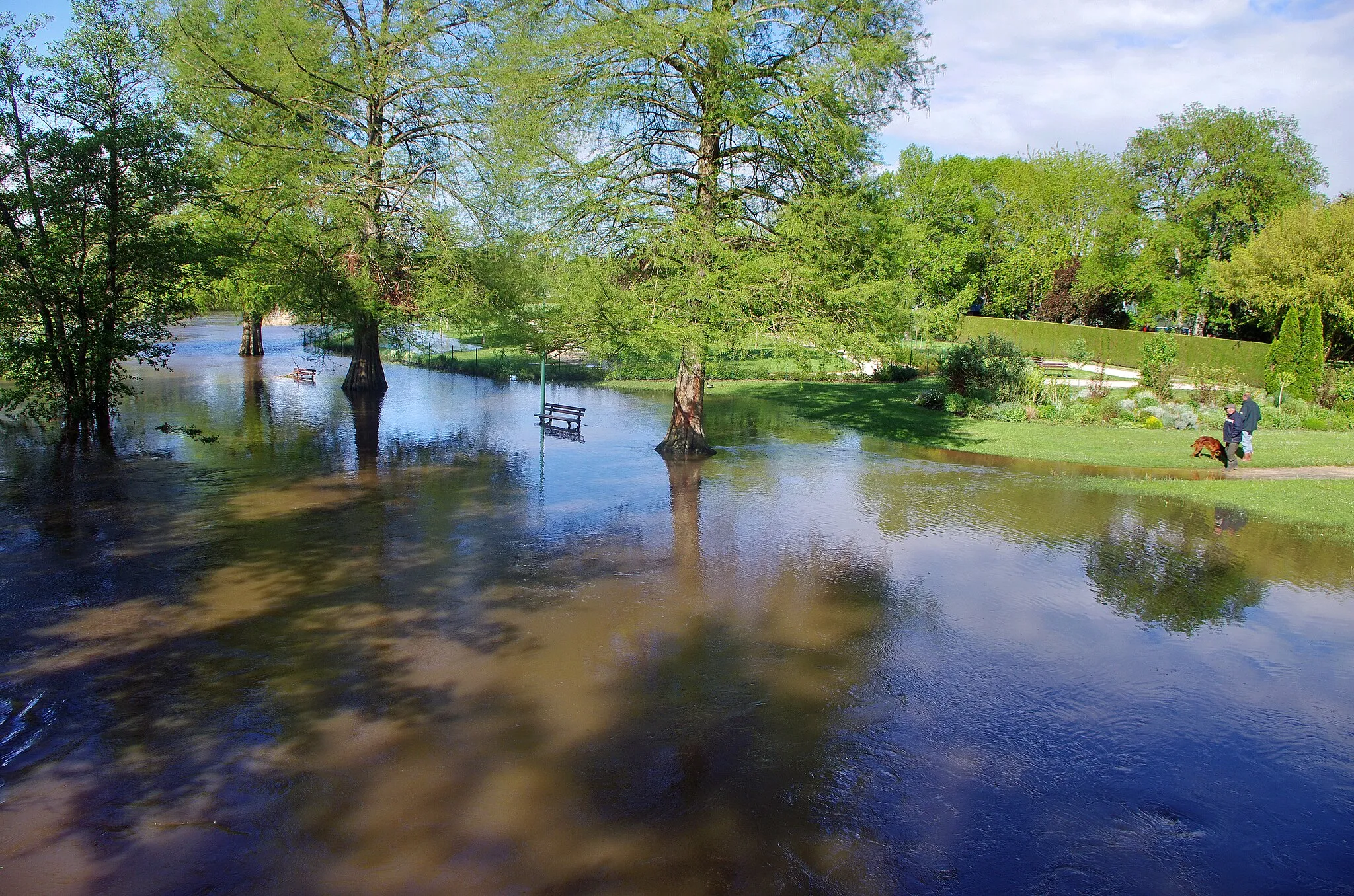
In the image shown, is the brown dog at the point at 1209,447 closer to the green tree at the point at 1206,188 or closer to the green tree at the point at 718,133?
the green tree at the point at 718,133

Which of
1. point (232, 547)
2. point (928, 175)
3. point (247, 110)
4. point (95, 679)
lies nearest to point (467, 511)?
point (232, 547)

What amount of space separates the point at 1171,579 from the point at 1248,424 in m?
9.16

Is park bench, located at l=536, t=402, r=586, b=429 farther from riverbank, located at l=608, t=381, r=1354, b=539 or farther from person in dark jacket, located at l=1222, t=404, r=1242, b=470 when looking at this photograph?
person in dark jacket, located at l=1222, t=404, r=1242, b=470

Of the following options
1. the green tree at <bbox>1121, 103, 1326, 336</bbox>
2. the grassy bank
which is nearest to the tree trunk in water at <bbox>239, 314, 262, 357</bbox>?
the grassy bank

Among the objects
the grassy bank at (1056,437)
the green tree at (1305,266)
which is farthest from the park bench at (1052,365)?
the grassy bank at (1056,437)

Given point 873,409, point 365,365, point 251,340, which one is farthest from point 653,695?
point 251,340

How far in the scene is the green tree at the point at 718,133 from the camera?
568 inches

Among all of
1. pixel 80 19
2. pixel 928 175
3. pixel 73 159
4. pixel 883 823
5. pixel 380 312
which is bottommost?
pixel 883 823

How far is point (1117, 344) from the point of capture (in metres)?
45.3

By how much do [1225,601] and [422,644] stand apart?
930 centimetres

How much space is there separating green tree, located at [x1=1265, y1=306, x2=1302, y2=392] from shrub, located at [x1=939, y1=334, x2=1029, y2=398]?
8.71m

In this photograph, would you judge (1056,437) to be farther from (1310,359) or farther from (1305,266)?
(1305,266)

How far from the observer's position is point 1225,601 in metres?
9.96

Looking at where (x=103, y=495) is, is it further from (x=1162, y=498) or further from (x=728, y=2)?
(x=1162, y=498)
